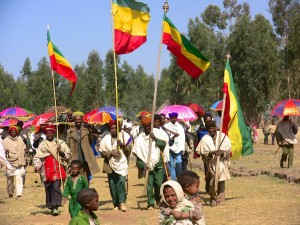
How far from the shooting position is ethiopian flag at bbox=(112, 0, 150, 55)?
12078 mm

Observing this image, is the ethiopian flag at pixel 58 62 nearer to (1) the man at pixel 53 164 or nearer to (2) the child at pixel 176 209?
(1) the man at pixel 53 164

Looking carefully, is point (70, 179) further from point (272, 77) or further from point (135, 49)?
point (272, 77)

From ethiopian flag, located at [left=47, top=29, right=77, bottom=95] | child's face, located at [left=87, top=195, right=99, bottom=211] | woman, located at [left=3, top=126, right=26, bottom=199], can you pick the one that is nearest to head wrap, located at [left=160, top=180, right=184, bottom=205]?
child's face, located at [left=87, top=195, right=99, bottom=211]

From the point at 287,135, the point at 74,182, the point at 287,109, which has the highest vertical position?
the point at 287,109

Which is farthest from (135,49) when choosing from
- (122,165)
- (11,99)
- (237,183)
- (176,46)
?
(11,99)

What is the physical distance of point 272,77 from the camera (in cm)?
5841

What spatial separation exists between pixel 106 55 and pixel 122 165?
56.5 meters

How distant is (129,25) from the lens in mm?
12141

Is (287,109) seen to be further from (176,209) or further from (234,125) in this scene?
(176,209)

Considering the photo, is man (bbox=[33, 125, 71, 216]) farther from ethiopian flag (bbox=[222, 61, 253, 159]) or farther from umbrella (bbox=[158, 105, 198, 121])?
umbrella (bbox=[158, 105, 198, 121])

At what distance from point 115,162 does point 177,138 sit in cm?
326

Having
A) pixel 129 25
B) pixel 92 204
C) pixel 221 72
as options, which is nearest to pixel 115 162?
pixel 129 25

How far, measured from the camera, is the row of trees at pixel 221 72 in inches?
2271

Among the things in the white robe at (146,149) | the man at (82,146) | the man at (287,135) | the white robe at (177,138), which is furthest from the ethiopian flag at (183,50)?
the man at (287,135)
